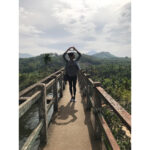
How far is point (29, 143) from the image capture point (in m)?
1.92

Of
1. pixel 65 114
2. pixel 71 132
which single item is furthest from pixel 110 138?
pixel 65 114

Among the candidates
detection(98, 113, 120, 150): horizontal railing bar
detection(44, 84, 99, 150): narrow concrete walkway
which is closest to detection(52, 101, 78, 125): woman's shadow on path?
detection(44, 84, 99, 150): narrow concrete walkway

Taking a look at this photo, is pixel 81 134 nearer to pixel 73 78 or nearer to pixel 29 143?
pixel 29 143

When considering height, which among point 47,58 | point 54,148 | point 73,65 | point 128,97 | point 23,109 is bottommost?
point 128,97

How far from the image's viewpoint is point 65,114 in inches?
167

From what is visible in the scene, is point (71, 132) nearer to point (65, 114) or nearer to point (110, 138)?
point (65, 114)

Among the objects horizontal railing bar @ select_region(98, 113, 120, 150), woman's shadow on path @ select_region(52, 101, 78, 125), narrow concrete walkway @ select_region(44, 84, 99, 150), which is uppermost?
horizontal railing bar @ select_region(98, 113, 120, 150)

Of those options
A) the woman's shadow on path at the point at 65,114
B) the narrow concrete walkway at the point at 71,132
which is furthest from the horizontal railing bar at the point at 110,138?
the woman's shadow on path at the point at 65,114

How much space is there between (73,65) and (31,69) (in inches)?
4902

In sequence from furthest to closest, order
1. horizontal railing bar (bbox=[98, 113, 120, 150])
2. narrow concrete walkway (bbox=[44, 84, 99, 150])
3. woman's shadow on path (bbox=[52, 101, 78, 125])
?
woman's shadow on path (bbox=[52, 101, 78, 125]) → narrow concrete walkway (bbox=[44, 84, 99, 150]) → horizontal railing bar (bbox=[98, 113, 120, 150])

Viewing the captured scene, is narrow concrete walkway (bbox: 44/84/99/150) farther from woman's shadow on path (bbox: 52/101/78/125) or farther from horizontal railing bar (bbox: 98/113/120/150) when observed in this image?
horizontal railing bar (bbox: 98/113/120/150)

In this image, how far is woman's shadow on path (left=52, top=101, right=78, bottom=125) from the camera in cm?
376
